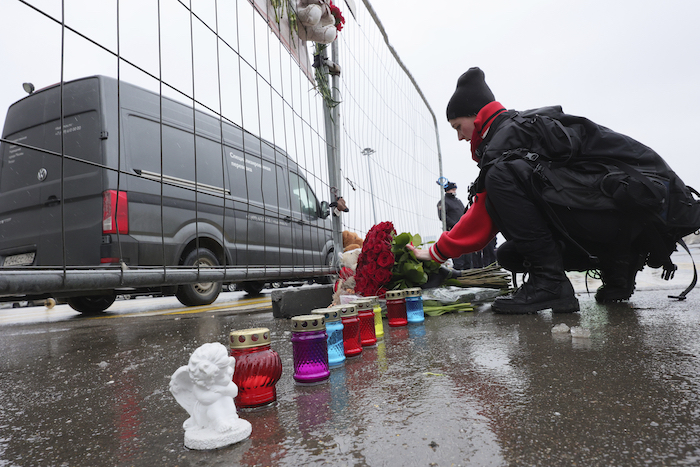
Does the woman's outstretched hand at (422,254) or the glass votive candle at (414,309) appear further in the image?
the woman's outstretched hand at (422,254)

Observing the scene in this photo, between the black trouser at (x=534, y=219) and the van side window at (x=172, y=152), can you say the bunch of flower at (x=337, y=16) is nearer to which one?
the van side window at (x=172, y=152)

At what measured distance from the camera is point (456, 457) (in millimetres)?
646

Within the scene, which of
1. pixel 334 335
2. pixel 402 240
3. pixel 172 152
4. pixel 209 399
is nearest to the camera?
pixel 209 399

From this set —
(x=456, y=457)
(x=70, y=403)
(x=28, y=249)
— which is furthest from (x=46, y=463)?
(x=28, y=249)

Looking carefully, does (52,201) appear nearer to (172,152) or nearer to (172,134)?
(172,152)

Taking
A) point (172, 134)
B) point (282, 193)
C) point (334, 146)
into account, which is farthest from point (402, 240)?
point (282, 193)

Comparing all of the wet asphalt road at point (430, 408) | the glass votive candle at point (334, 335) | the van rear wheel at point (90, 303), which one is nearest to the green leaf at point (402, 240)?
the wet asphalt road at point (430, 408)

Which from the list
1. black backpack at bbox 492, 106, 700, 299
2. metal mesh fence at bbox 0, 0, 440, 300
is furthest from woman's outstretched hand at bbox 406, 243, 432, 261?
metal mesh fence at bbox 0, 0, 440, 300

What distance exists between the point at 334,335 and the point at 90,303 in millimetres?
4664

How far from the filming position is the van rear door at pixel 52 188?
2.82 meters

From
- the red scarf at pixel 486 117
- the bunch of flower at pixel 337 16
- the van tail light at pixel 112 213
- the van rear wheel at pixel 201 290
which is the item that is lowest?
the van rear wheel at pixel 201 290

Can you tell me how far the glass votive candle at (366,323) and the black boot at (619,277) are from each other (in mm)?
1526

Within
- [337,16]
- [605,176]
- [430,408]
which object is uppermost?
[337,16]

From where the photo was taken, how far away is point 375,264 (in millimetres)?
2395
